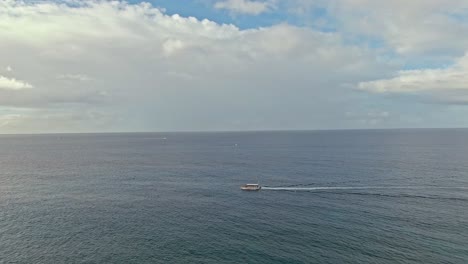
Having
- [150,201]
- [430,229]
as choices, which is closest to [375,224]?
[430,229]

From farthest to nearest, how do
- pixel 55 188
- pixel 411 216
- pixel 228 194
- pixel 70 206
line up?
1. pixel 55 188
2. pixel 228 194
3. pixel 70 206
4. pixel 411 216

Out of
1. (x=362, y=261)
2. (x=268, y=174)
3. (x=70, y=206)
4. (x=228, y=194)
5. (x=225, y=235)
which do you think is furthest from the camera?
(x=268, y=174)

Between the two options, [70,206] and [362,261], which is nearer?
[362,261]

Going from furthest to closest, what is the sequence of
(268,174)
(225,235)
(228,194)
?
(268,174) < (228,194) < (225,235)

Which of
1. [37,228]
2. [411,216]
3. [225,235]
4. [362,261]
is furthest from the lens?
[411,216]

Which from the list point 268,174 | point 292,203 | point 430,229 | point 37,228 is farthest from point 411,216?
point 37,228

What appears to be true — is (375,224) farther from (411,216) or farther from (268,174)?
(268,174)

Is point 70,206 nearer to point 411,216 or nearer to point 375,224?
point 375,224

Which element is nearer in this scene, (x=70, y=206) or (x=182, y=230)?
(x=182, y=230)
